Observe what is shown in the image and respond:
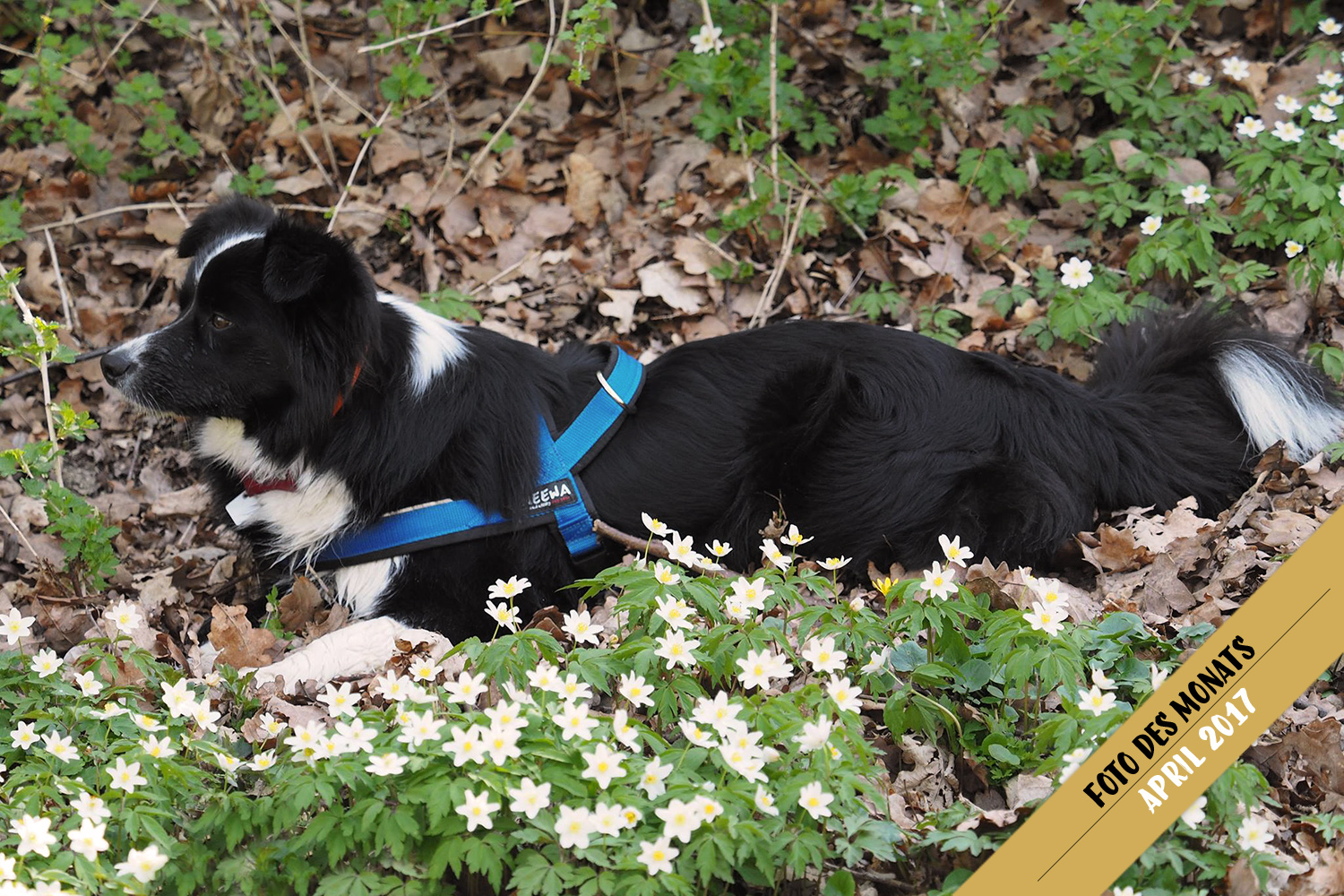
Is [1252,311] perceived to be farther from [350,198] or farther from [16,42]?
[16,42]

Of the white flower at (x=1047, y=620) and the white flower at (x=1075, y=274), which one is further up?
the white flower at (x=1075, y=274)

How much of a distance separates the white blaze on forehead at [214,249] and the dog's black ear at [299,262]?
0.28 metres

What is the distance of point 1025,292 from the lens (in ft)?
16.3

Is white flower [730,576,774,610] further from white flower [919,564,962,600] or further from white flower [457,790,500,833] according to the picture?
white flower [457,790,500,833]

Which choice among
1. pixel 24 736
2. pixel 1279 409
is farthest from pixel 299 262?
pixel 1279 409

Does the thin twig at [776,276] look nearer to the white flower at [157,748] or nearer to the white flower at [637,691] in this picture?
the white flower at [637,691]

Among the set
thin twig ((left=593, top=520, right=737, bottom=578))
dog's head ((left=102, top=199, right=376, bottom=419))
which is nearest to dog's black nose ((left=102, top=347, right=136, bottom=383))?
dog's head ((left=102, top=199, right=376, bottom=419))

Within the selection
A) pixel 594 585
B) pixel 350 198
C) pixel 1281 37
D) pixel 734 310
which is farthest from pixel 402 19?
pixel 1281 37

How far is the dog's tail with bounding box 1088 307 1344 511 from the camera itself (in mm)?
3869

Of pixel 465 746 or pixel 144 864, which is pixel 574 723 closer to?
pixel 465 746

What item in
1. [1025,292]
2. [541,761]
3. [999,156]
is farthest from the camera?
[999,156]

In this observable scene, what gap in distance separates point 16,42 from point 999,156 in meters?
5.38

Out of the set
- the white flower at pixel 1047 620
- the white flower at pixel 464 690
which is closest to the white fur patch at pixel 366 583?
the white flower at pixel 464 690

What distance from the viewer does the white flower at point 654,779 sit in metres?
2.14
